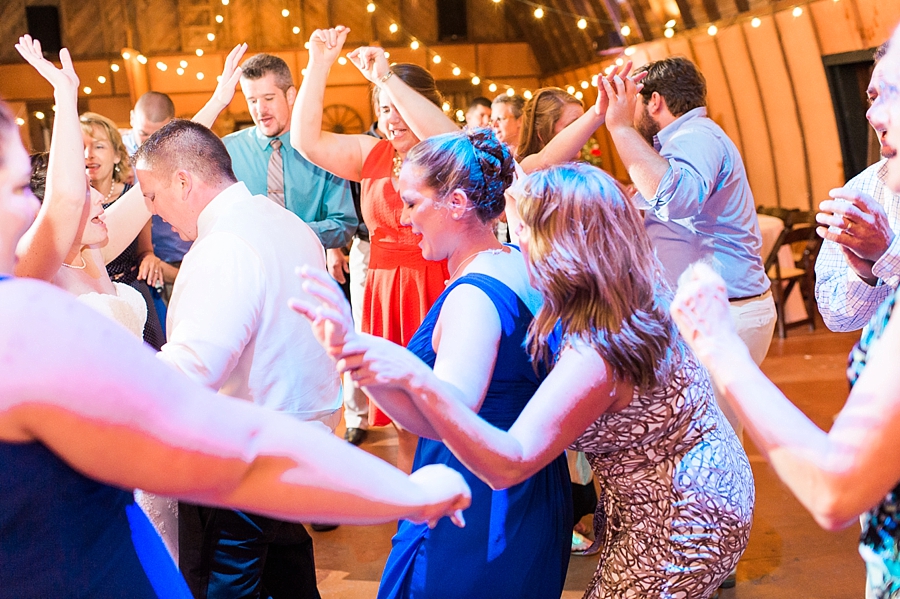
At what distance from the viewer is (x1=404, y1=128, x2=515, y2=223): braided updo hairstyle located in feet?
6.23

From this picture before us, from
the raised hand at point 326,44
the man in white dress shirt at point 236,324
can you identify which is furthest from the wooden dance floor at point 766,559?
the raised hand at point 326,44

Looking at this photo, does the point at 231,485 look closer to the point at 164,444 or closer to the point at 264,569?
the point at 164,444

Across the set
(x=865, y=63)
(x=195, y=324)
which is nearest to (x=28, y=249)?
(x=195, y=324)

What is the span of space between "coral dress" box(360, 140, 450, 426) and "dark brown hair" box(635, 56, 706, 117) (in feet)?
3.35

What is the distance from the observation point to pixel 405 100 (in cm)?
306

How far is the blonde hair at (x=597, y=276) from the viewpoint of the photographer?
59.1 inches

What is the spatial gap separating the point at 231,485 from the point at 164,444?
83 mm

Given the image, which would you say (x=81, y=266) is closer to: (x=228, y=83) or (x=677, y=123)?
(x=228, y=83)

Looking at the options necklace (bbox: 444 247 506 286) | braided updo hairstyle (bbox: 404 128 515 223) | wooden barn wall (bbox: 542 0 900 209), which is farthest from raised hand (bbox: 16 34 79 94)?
wooden barn wall (bbox: 542 0 900 209)

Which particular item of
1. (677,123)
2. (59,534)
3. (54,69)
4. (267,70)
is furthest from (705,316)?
(267,70)

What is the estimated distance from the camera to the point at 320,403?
83.8 inches

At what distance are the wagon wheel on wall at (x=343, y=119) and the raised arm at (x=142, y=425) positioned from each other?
40.4ft

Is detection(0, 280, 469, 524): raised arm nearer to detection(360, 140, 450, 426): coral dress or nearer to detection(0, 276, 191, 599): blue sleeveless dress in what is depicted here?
detection(0, 276, 191, 599): blue sleeveless dress

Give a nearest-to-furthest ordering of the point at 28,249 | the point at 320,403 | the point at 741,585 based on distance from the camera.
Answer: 1. the point at 28,249
2. the point at 320,403
3. the point at 741,585
